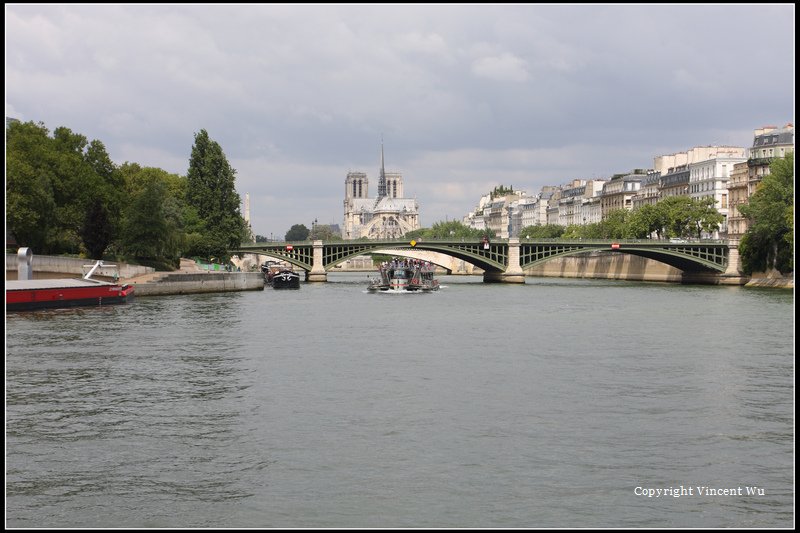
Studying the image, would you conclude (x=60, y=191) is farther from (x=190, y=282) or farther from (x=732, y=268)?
(x=732, y=268)

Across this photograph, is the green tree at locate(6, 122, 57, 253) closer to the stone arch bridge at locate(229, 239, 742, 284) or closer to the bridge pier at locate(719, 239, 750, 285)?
the stone arch bridge at locate(229, 239, 742, 284)

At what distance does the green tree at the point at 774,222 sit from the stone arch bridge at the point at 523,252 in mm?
6975

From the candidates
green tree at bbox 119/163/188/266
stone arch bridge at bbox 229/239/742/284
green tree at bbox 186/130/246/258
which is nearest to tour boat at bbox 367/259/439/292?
stone arch bridge at bbox 229/239/742/284

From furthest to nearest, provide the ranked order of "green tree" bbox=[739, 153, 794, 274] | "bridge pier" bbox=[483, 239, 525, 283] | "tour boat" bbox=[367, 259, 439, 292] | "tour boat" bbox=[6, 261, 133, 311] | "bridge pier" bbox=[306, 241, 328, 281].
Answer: "bridge pier" bbox=[306, 241, 328, 281]
"bridge pier" bbox=[483, 239, 525, 283]
"tour boat" bbox=[367, 259, 439, 292]
"green tree" bbox=[739, 153, 794, 274]
"tour boat" bbox=[6, 261, 133, 311]

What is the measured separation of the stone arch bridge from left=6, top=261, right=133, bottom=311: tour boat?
1086 inches

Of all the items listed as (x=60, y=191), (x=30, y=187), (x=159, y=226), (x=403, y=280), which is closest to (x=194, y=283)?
(x=159, y=226)

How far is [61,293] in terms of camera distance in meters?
46.9

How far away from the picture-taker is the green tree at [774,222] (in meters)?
67.2

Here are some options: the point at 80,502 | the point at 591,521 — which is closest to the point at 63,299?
the point at 80,502

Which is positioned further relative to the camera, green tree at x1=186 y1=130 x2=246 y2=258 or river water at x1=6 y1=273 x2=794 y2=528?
green tree at x1=186 y1=130 x2=246 y2=258

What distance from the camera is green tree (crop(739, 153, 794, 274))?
2648 inches

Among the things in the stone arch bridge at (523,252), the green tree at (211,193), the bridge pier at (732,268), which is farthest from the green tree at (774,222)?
the green tree at (211,193)

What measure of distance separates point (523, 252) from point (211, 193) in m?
27.8

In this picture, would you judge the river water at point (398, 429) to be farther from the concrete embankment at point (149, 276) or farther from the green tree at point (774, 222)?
the green tree at point (774, 222)
